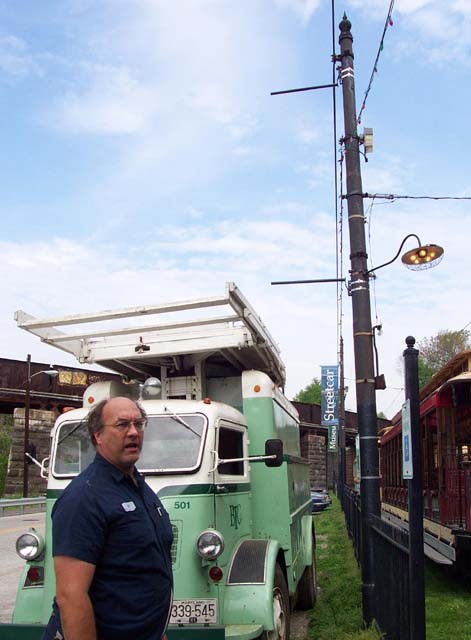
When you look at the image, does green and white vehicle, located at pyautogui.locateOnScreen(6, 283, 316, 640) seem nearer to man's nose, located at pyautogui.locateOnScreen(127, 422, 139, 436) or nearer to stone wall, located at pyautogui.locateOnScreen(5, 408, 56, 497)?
man's nose, located at pyautogui.locateOnScreen(127, 422, 139, 436)

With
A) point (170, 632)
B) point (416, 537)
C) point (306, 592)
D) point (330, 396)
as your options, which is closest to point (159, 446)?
point (170, 632)

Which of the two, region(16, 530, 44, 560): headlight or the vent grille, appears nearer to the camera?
the vent grille

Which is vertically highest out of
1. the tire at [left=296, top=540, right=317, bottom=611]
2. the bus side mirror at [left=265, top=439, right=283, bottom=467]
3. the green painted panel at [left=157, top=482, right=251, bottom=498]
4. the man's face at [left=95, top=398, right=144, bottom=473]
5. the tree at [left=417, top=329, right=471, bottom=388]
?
the tree at [left=417, top=329, right=471, bottom=388]

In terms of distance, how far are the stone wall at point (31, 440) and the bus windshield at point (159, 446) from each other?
28.3 metres

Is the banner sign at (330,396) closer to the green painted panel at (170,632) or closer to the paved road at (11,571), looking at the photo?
the paved road at (11,571)

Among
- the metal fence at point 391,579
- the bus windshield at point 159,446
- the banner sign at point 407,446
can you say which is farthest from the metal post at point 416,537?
the bus windshield at point 159,446

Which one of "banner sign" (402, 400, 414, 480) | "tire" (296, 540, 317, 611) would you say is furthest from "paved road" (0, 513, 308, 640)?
"banner sign" (402, 400, 414, 480)

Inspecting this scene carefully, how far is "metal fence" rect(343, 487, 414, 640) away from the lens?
5.00 meters

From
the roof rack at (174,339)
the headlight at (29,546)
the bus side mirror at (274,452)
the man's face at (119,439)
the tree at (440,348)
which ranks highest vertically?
the tree at (440,348)

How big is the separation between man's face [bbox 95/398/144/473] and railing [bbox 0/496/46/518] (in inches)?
981

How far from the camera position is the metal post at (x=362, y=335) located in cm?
766

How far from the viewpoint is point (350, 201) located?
348 inches

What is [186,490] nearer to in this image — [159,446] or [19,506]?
[159,446]

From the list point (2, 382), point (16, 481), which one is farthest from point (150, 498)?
point (16, 481)
